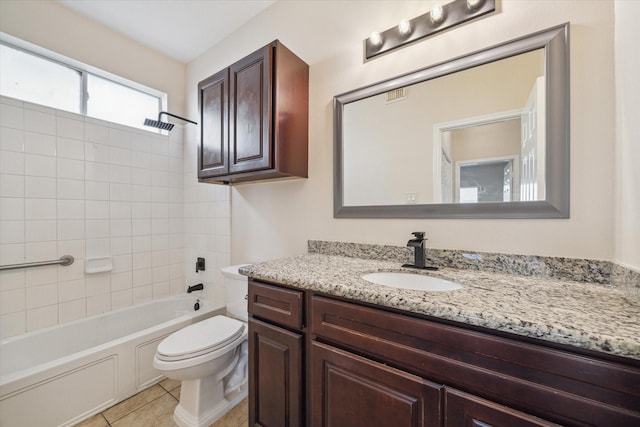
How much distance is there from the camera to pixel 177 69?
8.33 feet

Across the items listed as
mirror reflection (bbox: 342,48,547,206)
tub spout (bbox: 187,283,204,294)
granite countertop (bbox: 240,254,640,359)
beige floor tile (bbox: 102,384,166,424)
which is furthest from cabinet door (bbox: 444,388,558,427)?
tub spout (bbox: 187,283,204,294)

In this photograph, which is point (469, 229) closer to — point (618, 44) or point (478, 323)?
point (478, 323)

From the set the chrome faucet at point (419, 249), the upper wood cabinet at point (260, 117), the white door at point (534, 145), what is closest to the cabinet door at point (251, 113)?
the upper wood cabinet at point (260, 117)

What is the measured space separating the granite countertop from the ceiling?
2029mm

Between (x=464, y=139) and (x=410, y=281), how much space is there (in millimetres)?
722

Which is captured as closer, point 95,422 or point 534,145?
point 534,145

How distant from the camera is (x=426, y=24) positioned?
1210mm

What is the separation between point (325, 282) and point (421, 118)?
0.98 metres

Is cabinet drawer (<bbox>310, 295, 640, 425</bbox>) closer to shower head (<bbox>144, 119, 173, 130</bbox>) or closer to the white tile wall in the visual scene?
the white tile wall

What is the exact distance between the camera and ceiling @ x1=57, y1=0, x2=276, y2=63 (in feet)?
5.96

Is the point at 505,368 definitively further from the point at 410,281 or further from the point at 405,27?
the point at 405,27

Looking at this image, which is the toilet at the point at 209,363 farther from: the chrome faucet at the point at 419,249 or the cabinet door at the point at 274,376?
the chrome faucet at the point at 419,249

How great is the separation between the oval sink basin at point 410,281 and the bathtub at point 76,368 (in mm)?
1620

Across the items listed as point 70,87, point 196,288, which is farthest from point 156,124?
point 196,288
